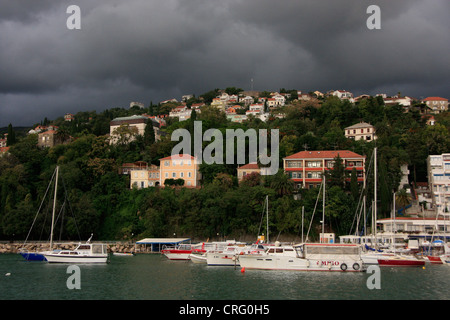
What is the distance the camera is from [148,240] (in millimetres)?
68562

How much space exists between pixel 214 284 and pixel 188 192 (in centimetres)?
3979

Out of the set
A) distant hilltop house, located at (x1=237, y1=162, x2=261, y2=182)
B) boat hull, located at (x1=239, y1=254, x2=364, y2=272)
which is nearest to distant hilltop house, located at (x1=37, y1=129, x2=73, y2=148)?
distant hilltop house, located at (x1=237, y1=162, x2=261, y2=182)

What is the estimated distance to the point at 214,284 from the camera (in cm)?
3622

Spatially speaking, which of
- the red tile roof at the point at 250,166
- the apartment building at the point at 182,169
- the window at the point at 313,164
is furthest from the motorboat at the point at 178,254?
the window at the point at 313,164

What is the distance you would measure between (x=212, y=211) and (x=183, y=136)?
29.3 m

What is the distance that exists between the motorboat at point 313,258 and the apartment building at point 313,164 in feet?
113

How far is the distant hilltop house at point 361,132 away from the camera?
96688mm

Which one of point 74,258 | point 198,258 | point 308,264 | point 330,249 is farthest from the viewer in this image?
point 198,258

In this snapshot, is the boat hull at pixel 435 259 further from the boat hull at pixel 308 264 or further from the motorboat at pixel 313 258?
the boat hull at pixel 308 264

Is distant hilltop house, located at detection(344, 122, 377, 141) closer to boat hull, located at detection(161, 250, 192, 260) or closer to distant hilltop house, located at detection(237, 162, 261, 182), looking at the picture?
distant hilltop house, located at detection(237, 162, 261, 182)

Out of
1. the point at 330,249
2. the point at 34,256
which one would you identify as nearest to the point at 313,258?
the point at 330,249

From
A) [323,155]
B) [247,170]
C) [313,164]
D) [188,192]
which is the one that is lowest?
[188,192]

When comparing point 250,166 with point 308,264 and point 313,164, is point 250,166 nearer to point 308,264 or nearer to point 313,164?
point 313,164
